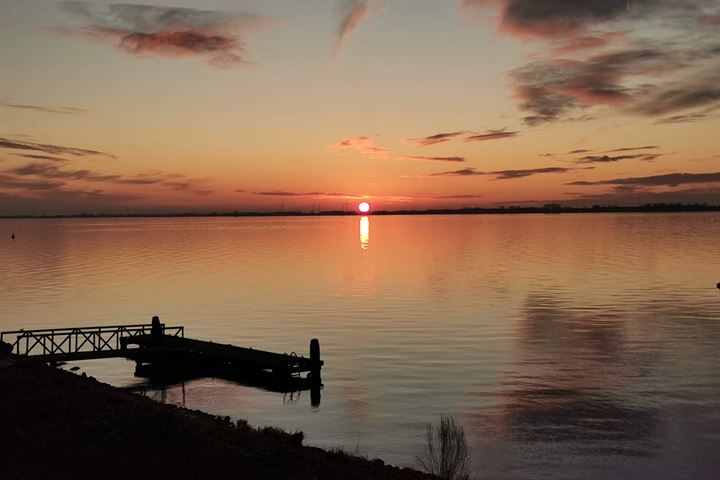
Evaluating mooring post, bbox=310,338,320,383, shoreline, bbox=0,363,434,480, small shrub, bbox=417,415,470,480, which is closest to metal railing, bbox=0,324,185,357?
mooring post, bbox=310,338,320,383

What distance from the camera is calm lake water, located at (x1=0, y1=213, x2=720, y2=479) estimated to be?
85.9ft

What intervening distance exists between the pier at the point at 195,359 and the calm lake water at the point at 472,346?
1.61 metres

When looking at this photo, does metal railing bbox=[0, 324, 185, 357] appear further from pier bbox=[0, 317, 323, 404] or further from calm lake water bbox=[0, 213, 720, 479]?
calm lake water bbox=[0, 213, 720, 479]

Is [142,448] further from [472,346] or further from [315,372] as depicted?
[472,346]

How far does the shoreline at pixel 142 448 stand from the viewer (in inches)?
640

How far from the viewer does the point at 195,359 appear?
41.2m

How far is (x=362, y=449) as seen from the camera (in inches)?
999

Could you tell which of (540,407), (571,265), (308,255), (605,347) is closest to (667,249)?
(571,265)

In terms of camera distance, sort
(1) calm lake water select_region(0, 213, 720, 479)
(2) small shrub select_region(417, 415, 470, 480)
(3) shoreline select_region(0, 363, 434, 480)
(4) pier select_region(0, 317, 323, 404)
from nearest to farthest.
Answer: (3) shoreline select_region(0, 363, 434, 480), (2) small shrub select_region(417, 415, 470, 480), (1) calm lake water select_region(0, 213, 720, 479), (4) pier select_region(0, 317, 323, 404)

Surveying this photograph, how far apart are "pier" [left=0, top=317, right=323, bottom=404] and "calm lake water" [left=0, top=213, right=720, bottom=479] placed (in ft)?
5.28

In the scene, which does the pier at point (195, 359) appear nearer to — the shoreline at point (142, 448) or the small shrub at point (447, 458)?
the small shrub at point (447, 458)

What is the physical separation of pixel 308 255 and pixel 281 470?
121847mm

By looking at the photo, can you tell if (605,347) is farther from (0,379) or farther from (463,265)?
(463,265)

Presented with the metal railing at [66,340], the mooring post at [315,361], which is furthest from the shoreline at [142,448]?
the metal railing at [66,340]
